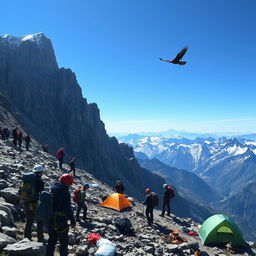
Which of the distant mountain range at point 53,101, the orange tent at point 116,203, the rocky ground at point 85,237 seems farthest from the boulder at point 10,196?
the distant mountain range at point 53,101

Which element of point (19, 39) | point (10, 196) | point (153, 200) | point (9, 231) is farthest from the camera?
point (19, 39)

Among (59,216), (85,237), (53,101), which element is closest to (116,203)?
(85,237)

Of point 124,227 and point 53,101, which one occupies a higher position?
point 53,101

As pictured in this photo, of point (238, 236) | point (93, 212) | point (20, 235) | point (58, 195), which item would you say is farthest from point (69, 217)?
point (238, 236)

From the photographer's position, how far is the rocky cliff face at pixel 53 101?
13512 centimetres

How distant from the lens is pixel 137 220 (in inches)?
903

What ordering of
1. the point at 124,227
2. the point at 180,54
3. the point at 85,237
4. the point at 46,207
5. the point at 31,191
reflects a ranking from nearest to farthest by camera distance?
the point at 180,54
the point at 46,207
the point at 31,191
the point at 85,237
the point at 124,227

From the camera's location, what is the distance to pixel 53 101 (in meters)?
152

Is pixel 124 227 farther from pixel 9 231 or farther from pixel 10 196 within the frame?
pixel 9 231

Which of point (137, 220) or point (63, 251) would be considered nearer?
point (63, 251)

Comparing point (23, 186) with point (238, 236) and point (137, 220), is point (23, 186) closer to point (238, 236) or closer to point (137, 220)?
point (137, 220)

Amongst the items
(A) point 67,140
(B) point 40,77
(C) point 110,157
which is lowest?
(C) point 110,157

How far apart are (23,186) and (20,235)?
2.32 metres

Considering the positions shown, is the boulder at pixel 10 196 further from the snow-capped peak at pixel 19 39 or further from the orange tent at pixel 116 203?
the snow-capped peak at pixel 19 39
